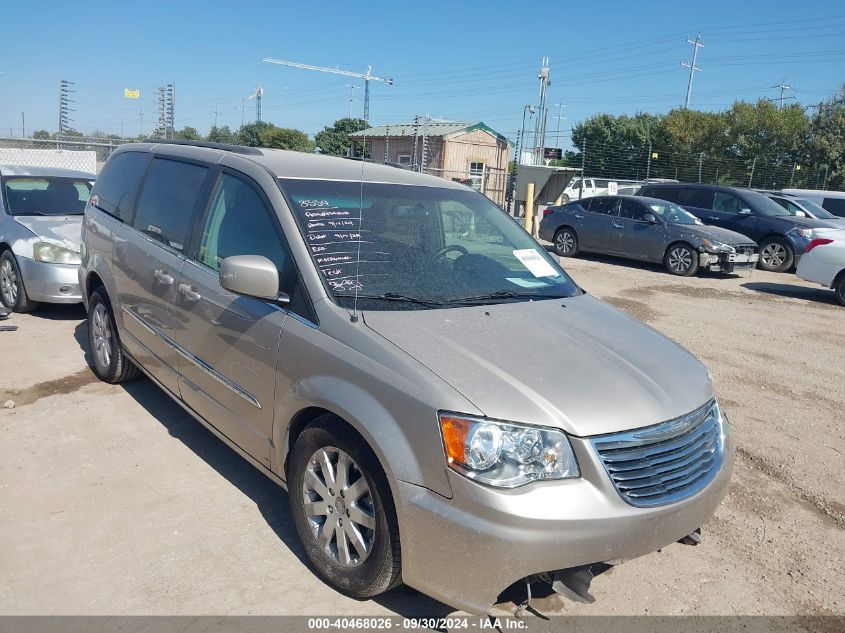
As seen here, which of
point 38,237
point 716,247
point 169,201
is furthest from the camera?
point 716,247

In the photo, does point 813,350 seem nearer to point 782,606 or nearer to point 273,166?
point 782,606

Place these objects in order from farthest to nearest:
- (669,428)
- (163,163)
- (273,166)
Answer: (163,163) → (273,166) → (669,428)

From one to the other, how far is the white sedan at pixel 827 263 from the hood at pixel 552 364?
30.4ft

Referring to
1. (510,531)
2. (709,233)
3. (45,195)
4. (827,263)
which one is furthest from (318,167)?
(709,233)

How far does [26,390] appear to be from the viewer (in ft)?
17.5

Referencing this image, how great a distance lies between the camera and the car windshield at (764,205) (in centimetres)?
1500

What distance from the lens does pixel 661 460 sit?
2672 mm

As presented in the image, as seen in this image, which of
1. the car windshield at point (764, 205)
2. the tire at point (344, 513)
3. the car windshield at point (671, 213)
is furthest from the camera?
the car windshield at point (764, 205)

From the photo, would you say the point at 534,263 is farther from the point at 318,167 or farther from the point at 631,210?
the point at 631,210

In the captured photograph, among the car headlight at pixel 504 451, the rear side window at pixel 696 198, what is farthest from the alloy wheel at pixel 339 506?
the rear side window at pixel 696 198

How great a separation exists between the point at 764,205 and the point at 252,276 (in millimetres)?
14871

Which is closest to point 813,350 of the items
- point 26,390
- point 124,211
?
point 124,211

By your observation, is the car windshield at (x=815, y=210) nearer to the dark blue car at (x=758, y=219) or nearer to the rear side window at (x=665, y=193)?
the dark blue car at (x=758, y=219)

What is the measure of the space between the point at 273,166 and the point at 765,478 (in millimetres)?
3609
